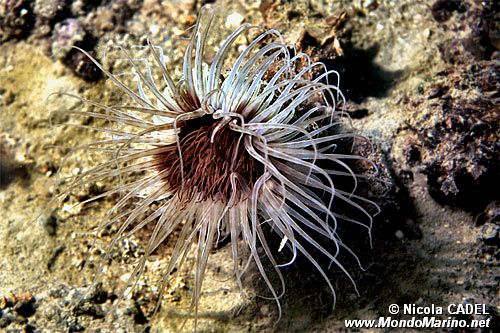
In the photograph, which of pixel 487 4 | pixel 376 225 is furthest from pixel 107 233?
pixel 487 4

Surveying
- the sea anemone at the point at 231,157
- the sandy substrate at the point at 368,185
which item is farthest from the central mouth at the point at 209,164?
the sandy substrate at the point at 368,185

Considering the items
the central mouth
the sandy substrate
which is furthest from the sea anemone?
the sandy substrate

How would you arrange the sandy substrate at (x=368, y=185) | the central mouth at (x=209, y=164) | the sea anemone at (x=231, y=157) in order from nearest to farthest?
the sea anemone at (x=231, y=157) < the central mouth at (x=209, y=164) < the sandy substrate at (x=368, y=185)

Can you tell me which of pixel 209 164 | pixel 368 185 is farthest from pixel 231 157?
pixel 368 185

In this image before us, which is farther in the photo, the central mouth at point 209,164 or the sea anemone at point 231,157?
the central mouth at point 209,164

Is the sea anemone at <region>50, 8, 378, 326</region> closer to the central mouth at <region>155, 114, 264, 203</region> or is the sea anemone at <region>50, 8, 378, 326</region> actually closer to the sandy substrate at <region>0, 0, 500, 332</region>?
the central mouth at <region>155, 114, 264, 203</region>

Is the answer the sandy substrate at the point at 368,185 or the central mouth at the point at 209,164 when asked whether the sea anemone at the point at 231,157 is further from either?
the sandy substrate at the point at 368,185

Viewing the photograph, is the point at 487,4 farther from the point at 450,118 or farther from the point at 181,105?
the point at 181,105
